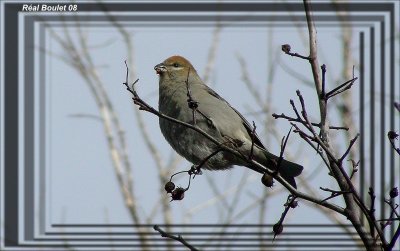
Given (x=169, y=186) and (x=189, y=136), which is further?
(x=189, y=136)

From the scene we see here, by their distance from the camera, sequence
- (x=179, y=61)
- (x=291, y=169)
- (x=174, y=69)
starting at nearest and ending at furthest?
1. (x=291, y=169)
2. (x=174, y=69)
3. (x=179, y=61)

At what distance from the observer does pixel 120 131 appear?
11711 millimetres

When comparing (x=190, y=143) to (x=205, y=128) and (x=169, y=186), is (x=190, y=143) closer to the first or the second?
(x=205, y=128)

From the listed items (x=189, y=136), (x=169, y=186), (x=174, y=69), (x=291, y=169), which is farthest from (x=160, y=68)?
(x=169, y=186)

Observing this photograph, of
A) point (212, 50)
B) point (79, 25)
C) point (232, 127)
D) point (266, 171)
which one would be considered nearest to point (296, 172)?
point (232, 127)

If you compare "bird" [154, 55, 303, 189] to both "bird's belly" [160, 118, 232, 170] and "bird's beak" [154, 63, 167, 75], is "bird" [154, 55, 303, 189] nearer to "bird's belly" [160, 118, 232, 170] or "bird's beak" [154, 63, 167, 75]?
"bird's belly" [160, 118, 232, 170]

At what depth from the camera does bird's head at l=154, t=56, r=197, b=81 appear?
558cm

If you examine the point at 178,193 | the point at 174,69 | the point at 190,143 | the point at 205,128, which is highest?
the point at 174,69

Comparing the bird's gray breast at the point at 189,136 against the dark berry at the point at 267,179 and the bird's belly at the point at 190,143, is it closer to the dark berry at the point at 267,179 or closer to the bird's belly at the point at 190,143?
the bird's belly at the point at 190,143

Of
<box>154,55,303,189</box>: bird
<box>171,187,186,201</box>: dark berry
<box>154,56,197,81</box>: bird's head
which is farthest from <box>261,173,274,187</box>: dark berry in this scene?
<box>154,56,197,81</box>: bird's head

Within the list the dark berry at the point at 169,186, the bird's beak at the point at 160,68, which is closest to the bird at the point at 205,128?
the bird's beak at the point at 160,68

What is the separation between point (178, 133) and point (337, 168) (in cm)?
190

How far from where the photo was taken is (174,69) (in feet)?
18.8

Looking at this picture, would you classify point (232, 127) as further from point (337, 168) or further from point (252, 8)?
point (252, 8)
